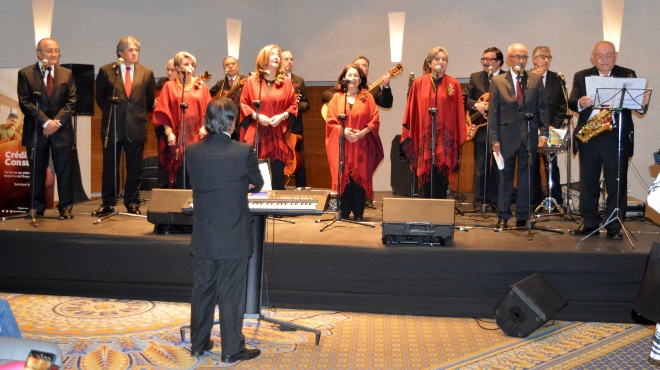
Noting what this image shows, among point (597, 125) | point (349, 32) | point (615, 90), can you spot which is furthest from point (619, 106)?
point (349, 32)

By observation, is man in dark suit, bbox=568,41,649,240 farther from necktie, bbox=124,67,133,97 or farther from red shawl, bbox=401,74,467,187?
necktie, bbox=124,67,133,97

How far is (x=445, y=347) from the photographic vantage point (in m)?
4.84

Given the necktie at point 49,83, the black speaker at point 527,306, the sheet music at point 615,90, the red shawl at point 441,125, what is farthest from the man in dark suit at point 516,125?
the necktie at point 49,83

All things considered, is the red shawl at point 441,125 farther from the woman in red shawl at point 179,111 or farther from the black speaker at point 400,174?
the black speaker at point 400,174

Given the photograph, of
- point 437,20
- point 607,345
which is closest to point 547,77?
point 437,20

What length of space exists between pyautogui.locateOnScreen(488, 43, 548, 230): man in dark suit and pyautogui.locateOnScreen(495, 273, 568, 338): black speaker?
1.36 m

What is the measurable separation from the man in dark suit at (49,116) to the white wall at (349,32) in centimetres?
351

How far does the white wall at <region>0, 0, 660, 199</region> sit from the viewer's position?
9.92m

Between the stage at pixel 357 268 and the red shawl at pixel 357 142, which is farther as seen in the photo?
the red shawl at pixel 357 142

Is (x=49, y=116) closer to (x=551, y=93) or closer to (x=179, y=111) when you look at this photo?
(x=179, y=111)

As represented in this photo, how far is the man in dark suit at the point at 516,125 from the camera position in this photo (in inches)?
259

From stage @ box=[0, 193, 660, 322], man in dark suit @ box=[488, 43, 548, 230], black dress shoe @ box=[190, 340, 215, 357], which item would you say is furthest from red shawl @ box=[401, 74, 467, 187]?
black dress shoe @ box=[190, 340, 215, 357]

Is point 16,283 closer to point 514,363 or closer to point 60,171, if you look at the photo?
point 60,171

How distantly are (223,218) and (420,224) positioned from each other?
199 centimetres
